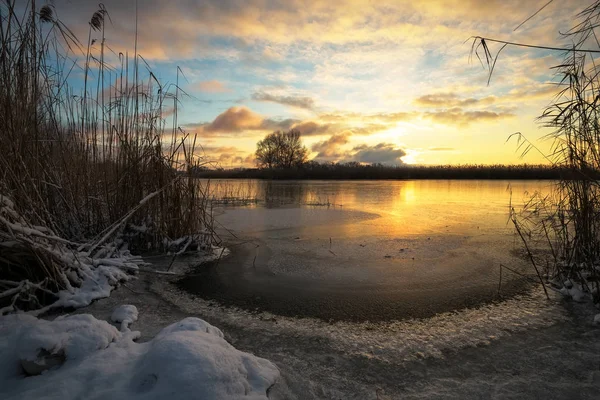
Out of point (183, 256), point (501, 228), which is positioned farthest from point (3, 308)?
point (501, 228)

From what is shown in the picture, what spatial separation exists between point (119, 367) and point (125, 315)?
0.80m

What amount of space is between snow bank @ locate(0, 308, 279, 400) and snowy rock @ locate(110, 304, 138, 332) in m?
0.47

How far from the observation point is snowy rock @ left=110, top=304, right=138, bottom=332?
1.92 meters

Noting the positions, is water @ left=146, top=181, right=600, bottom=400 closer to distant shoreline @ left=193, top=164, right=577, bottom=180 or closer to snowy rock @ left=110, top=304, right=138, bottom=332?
snowy rock @ left=110, top=304, right=138, bottom=332

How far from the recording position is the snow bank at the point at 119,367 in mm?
1124

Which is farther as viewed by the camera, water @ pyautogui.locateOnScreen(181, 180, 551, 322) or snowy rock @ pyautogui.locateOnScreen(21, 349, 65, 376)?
water @ pyautogui.locateOnScreen(181, 180, 551, 322)

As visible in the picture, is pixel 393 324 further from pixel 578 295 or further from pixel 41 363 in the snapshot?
pixel 41 363

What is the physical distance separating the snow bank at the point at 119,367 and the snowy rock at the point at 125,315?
1.54 feet

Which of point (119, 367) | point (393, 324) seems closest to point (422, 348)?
point (393, 324)

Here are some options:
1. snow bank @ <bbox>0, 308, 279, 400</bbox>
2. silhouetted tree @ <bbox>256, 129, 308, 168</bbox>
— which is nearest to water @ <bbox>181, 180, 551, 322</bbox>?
snow bank @ <bbox>0, 308, 279, 400</bbox>

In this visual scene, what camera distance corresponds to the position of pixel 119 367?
1.27 meters

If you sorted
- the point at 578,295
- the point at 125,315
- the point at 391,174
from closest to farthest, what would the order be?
the point at 125,315, the point at 578,295, the point at 391,174

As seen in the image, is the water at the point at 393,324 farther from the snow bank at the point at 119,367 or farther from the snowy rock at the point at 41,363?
the snowy rock at the point at 41,363

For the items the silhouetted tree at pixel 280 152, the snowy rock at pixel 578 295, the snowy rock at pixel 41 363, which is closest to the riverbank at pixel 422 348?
the snowy rock at pixel 578 295
